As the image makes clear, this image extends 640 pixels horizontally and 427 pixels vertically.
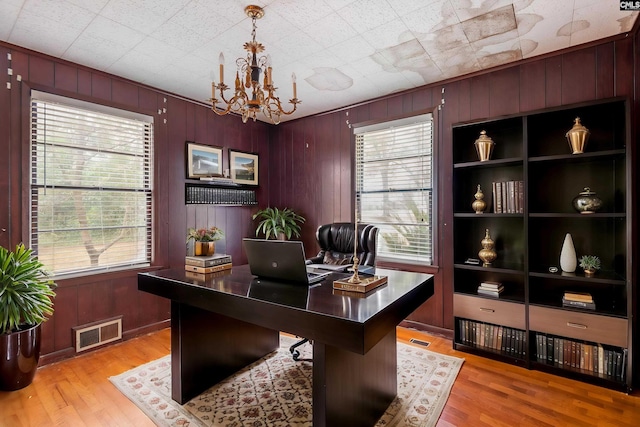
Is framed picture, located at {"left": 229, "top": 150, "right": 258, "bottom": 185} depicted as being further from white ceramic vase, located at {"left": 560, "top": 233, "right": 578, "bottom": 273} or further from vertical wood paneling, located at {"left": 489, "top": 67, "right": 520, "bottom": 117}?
white ceramic vase, located at {"left": 560, "top": 233, "right": 578, "bottom": 273}

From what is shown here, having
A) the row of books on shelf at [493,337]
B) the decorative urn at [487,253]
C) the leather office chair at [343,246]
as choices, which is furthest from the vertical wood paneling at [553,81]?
the row of books on shelf at [493,337]

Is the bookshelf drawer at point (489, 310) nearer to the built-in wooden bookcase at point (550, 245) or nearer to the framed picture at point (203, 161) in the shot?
the built-in wooden bookcase at point (550, 245)

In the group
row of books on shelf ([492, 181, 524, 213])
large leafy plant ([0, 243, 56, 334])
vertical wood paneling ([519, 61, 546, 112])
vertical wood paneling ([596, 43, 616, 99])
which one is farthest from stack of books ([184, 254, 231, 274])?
vertical wood paneling ([596, 43, 616, 99])

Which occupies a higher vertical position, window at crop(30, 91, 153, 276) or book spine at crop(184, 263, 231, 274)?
window at crop(30, 91, 153, 276)

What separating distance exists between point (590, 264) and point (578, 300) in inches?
11.2

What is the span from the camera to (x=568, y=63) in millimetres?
2617

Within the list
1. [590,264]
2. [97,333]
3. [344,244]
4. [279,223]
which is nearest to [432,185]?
[344,244]

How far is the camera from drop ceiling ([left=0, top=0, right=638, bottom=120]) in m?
2.05

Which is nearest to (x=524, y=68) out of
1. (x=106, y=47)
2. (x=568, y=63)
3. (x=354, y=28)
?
(x=568, y=63)

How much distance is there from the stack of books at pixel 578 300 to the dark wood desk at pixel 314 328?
129cm

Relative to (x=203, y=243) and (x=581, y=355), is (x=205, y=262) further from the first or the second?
(x=581, y=355)

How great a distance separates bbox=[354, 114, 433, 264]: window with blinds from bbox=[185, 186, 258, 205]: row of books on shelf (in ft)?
4.95

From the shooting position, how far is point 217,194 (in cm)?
393

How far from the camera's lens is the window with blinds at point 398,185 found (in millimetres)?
3393
